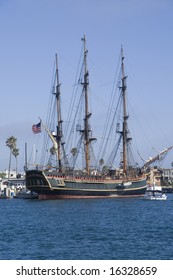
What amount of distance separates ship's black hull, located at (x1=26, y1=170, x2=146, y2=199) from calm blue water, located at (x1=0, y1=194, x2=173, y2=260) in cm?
3842

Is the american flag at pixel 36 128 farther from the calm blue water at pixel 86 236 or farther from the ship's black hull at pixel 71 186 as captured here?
the calm blue water at pixel 86 236

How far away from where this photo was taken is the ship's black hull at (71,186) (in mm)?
117375

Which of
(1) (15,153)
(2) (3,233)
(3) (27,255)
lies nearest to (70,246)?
(3) (27,255)

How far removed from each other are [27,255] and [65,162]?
278 ft

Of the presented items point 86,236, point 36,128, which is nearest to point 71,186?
point 36,128

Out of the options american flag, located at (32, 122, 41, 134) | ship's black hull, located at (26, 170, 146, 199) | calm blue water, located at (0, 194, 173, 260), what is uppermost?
american flag, located at (32, 122, 41, 134)

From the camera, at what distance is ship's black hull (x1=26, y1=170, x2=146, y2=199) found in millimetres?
117375

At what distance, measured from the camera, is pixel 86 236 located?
2133 inches

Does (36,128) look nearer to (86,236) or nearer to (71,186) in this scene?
(71,186)

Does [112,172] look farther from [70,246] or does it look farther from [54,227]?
[70,246]

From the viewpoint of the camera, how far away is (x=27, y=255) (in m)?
43.9

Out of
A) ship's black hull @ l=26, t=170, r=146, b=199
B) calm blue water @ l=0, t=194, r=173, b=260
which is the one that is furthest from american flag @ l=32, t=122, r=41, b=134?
calm blue water @ l=0, t=194, r=173, b=260

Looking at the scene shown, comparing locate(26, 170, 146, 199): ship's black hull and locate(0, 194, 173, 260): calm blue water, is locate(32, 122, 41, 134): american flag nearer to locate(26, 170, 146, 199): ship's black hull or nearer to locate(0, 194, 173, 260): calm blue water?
locate(26, 170, 146, 199): ship's black hull

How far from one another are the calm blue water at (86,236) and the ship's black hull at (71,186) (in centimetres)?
3842
